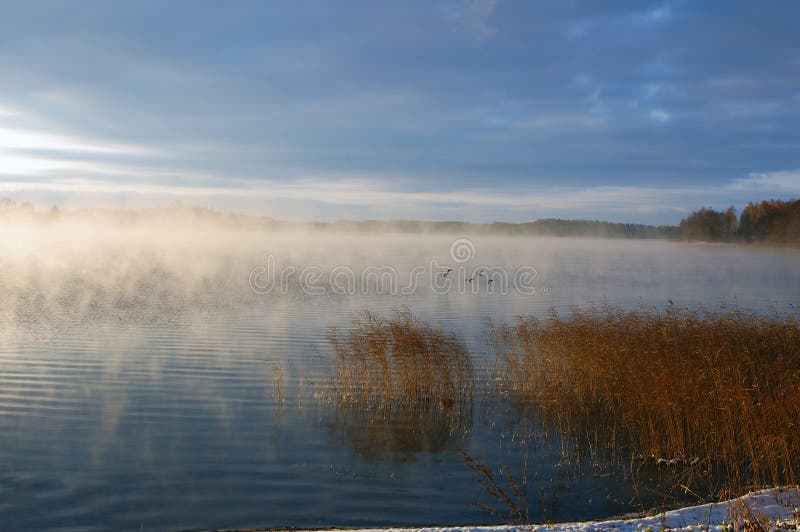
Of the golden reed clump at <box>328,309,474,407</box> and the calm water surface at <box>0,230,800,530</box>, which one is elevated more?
the golden reed clump at <box>328,309,474,407</box>

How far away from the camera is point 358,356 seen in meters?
Result: 16.5

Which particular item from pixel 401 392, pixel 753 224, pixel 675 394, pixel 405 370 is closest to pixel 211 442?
pixel 401 392

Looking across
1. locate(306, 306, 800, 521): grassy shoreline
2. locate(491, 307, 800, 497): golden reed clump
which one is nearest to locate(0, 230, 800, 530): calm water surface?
locate(306, 306, 800, 521): grassy shoreline

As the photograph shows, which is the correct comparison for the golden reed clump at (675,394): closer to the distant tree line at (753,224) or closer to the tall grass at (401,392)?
the tall grass at (401,392)

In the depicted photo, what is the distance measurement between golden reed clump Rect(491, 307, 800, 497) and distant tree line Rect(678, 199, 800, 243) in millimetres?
134275

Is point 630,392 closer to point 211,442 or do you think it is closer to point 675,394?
point 675,394

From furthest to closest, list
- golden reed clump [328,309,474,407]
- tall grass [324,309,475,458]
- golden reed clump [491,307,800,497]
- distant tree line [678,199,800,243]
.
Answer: distant tree line [678,199,800,243] → golden reed clump [328,309,474,407] → tall grass [324,309,475,458] → golden reed clump [491,307,800,497]

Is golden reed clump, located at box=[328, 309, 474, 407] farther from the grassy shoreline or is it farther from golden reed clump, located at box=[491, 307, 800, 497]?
golden reed clump, located at box=[491, 307, 800, 497]

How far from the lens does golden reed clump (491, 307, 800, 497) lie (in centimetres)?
1083

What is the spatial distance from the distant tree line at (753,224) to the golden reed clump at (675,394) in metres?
134

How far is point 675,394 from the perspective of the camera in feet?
39.8

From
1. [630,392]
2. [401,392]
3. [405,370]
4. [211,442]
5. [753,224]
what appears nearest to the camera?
[211,442]

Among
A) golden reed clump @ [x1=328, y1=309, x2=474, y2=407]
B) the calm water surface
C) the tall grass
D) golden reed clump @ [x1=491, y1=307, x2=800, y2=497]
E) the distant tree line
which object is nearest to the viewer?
the calm water surface

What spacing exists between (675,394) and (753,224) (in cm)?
15922
